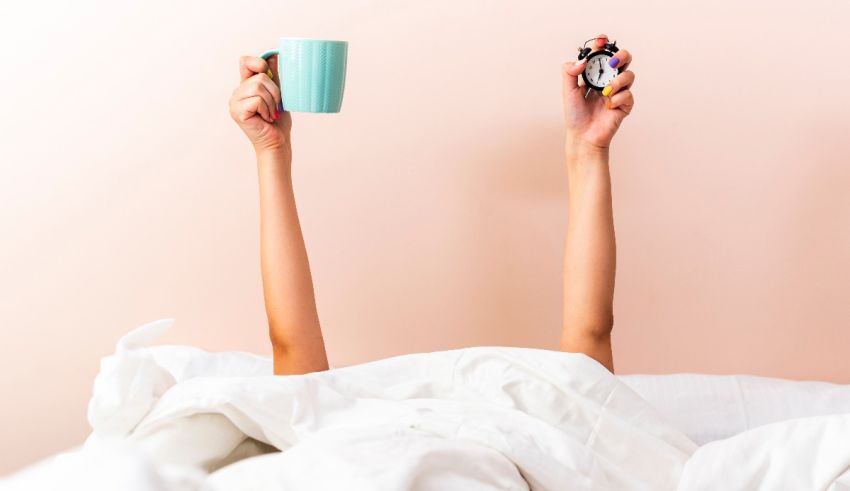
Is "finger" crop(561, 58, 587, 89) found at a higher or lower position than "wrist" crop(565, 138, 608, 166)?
higher

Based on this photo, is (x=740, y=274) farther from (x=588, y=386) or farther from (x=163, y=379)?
(x=163, y=379)

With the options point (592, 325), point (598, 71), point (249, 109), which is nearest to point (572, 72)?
point (598, 71)

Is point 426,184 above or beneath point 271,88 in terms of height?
beneath

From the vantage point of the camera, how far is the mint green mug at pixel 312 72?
1.36 meters

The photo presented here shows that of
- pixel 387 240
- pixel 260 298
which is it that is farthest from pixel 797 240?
pixel 260 298

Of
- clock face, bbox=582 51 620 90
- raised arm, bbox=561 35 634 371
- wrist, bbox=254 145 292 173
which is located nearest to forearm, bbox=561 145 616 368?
raised arm, bbox=561 35 634 371

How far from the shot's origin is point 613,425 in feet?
4.08

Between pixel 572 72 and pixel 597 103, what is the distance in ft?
A: 0.24

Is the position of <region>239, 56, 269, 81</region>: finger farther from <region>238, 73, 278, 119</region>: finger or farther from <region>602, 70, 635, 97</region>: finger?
<region>602, 70, 635, 97</region>: finger

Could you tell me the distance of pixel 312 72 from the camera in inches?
53.8

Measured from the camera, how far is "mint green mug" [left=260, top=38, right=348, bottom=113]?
136 cm

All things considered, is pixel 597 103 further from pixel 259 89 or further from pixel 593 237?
pixel 259 89

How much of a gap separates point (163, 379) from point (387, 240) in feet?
2.56

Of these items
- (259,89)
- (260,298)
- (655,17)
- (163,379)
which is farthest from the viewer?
(260,298)
